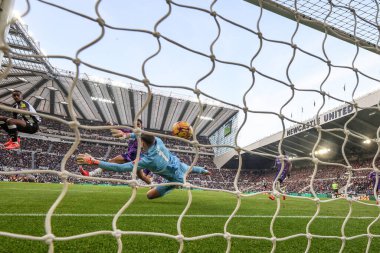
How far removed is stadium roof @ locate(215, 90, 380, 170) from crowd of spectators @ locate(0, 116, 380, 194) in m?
1.30

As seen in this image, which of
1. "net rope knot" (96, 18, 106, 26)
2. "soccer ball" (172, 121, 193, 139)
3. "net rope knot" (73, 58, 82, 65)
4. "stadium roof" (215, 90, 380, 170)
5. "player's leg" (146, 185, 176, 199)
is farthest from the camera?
"stadium roof" (215, 90, 380, 170)

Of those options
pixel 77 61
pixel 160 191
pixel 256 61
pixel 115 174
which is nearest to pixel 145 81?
pixel 77 61

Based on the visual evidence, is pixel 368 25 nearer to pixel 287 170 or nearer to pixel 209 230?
pixel 209 230

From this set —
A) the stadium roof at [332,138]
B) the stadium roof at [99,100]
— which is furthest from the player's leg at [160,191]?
the stadium roof at [99,100]

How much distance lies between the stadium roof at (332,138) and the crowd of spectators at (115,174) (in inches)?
51.0

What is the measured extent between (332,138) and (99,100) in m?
19.7

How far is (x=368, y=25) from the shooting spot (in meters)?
2.86

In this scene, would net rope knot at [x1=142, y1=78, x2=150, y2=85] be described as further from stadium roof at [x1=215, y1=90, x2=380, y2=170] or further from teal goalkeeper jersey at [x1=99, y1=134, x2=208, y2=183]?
stadium roof at [x1=215, y1=90, x2=380, y2=170]

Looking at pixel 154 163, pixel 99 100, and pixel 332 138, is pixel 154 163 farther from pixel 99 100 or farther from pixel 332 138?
pixel 99 100

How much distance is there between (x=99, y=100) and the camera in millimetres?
28125

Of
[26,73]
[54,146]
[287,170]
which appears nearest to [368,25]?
[287,170]

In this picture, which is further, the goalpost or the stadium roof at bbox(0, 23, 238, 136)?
the stadium roof at bbox(0, 23, 238, 136)

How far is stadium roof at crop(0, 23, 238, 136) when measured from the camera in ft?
75.8

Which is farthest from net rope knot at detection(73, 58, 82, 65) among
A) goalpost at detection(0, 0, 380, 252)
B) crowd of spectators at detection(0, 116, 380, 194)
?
crowd of spectators at detection(0, 116, 380, 194)
